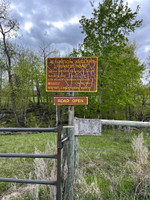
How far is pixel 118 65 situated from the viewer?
10.4 meters

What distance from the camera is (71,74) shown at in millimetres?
3410

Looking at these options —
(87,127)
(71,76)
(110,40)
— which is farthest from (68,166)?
(110,40)

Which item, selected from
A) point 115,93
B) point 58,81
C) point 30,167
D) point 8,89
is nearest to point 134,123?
point 58,81

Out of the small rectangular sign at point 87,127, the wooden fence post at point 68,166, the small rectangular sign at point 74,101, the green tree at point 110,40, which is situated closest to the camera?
the wooden fence post at point 68,166

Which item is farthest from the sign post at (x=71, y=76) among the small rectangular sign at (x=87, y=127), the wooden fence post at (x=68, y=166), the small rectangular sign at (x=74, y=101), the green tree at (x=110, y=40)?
the green tree at (x=110, y=40)

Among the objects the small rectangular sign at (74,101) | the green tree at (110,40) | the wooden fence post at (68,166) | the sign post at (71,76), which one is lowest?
the wooden fence post at (68,166)

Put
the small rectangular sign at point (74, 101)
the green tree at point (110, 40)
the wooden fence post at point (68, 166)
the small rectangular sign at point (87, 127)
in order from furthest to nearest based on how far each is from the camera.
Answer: the green tree at point (110, 40), the small rectangular sign at point (74, 101), the small rectangular sign at point (87, 127), the wooden fence post at point (68, 166)

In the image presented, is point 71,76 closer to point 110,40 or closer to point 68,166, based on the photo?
point 68,166

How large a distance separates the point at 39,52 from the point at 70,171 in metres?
22.0

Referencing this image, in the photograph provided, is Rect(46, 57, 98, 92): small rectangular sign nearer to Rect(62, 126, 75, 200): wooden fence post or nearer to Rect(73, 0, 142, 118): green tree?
Rect(62, 126, 75, 200): wooden fence post

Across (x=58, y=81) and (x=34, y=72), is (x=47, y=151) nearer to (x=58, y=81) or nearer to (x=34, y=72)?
(x=58, y=81)

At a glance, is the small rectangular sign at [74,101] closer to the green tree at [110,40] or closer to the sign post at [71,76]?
the sign post at [71,76]

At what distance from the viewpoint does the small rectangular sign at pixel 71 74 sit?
3363mm

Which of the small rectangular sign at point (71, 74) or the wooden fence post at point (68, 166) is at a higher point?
the small rectangular sign at point (71, 74)
